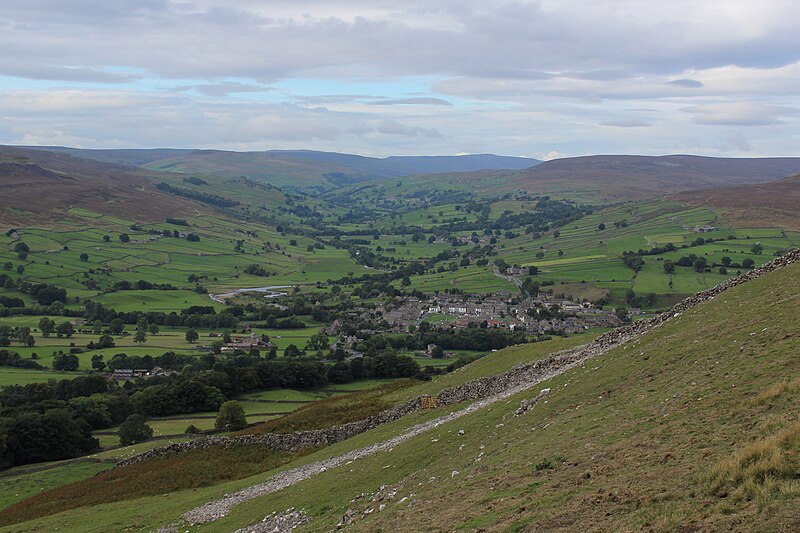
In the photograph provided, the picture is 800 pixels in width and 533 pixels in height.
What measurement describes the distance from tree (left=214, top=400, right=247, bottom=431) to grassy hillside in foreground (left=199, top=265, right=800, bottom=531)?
29.0 metres

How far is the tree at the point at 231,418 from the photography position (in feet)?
187

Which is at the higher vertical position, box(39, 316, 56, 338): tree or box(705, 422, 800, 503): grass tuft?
box(705, 422, 800, 503): grass tuft

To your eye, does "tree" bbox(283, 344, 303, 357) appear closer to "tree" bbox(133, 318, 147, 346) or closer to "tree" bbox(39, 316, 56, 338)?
"tree" bbox(133, 318, 147, 346)

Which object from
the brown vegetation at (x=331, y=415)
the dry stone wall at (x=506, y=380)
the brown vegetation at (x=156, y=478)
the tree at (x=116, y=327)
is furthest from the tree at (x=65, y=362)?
the dry stone wall at (x=506, y=380)

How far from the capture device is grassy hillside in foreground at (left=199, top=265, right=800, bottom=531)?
13898 mm

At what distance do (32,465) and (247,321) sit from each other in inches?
3584

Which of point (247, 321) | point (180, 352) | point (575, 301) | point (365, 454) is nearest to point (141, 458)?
point (365, 454)

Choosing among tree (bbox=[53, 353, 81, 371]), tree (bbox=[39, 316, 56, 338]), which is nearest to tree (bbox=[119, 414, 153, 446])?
tree (bbox=[53, 353, 81, 371])

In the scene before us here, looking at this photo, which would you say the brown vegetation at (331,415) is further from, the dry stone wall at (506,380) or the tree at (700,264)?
the tree at (700,264)

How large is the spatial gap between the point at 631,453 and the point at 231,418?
149ft

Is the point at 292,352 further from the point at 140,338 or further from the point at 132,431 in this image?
the point at 132,431

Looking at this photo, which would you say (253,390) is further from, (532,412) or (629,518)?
(629,518)

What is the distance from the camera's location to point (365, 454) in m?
32.3

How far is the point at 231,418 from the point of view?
57.2 m
